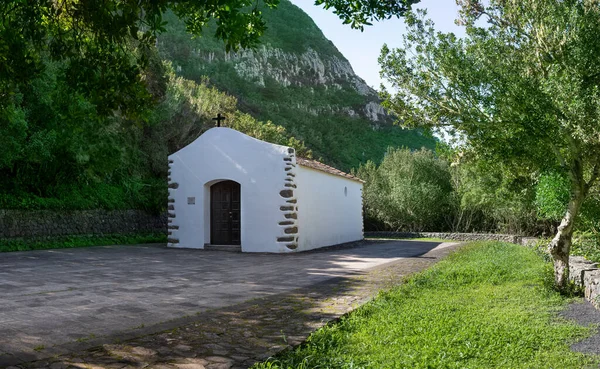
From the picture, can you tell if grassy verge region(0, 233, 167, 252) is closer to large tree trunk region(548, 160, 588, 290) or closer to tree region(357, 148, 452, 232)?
tree region(357, 148, 452, 232)

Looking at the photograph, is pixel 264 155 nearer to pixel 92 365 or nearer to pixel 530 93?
pixel 530 93

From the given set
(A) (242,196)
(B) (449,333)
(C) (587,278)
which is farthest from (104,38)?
(A) (242,196)

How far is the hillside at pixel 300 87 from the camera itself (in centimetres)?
4956

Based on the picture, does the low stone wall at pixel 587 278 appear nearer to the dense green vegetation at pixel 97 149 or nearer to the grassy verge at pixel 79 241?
the dense green vegetation at pixel 97 149

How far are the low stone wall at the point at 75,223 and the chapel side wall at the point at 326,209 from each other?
7240 mm

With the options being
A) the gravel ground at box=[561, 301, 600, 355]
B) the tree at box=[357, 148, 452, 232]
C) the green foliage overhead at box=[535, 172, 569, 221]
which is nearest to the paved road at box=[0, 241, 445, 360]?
the gravel ground at box=[561, 301, 600, 355]

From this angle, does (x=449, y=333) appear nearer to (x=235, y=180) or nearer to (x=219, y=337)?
(x=219, y=337)

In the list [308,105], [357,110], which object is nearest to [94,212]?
[308,105]

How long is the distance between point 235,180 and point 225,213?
3.98 ft

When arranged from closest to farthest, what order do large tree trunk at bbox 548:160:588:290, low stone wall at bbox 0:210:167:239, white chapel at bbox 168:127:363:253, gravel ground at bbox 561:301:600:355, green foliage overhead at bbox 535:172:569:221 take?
1. gravel ground at bbox 561:301:600:355
2. large tree trunk at bbox 548:160:588:290
3. green foliage overhead at bbox 535:172:569:221
4. white chapel at bbox 168:127:363:253
5. low stone wall at bbox 0:210:167:239

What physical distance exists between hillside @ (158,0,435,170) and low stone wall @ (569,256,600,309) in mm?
36579

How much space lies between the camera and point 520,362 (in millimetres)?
3637

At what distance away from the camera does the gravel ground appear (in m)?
4.06

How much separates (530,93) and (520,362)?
141 inches
